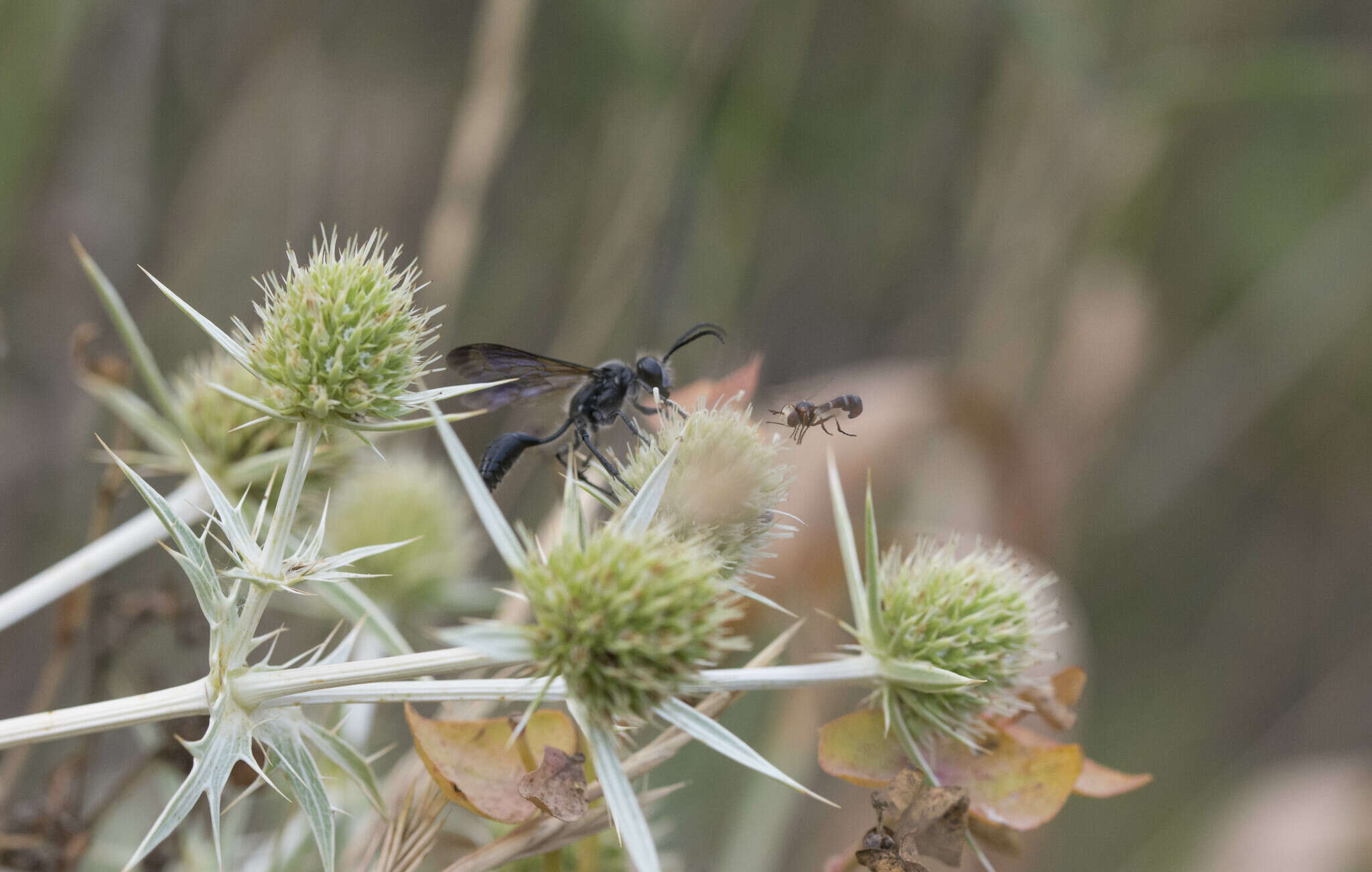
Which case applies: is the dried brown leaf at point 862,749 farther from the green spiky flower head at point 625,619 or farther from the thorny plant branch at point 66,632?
the thorny plant branch at point 66,632

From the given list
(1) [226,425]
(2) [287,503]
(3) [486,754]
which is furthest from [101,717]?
(1) [226,425]

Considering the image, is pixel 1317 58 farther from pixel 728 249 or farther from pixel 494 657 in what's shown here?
pixel 494 657

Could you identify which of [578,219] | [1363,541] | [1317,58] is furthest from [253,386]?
[1363,541]

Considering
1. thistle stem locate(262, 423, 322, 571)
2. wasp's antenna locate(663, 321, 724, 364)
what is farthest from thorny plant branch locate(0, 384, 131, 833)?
wasp's antenna locate(663, 321, 724, 364)

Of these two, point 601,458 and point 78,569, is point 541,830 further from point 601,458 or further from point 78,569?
point 78,569

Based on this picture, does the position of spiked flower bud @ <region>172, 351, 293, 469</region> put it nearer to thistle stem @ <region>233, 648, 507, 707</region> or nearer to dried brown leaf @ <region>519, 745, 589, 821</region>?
thistle stem @ <region>233, 648, 507, 707</region>

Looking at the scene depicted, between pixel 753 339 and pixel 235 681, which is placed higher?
pixel 753 339

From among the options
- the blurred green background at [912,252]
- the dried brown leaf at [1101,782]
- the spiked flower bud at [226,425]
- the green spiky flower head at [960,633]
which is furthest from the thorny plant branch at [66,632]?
the dried brown leaf at [1101,782]
